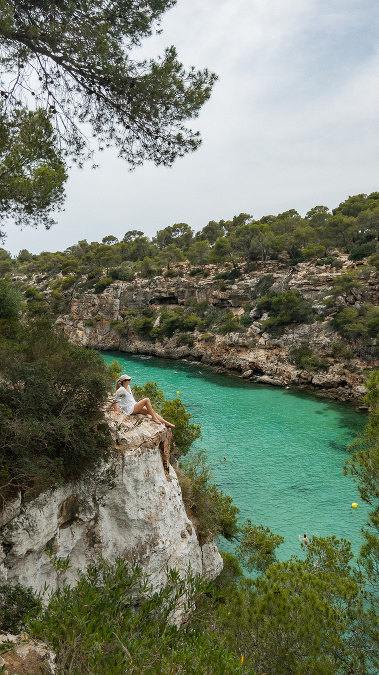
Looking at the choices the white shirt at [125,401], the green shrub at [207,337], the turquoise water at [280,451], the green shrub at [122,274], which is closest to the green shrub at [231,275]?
the green shrub at [207,337]

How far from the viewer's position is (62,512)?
5.30 metres

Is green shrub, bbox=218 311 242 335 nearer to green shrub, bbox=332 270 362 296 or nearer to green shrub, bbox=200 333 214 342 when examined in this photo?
green shrub, bbox=200 333 214 342

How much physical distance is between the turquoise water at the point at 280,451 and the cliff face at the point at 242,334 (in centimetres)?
236

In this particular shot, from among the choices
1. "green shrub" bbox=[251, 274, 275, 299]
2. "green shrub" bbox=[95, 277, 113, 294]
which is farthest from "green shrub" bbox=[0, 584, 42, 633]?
"green shrub" bbox=[95, 277, 113, 294]

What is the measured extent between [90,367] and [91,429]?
3.05 ft

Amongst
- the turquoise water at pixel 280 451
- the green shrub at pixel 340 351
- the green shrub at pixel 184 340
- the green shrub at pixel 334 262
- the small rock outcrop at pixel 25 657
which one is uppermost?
the green shrub at pixel 334 262

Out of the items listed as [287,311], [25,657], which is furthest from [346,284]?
[25,657]

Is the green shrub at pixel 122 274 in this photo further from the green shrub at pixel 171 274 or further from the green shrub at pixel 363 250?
the green shrub at pixel 363 250

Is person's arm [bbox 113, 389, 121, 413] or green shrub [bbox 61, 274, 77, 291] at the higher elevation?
green shrub [bbox 61, 274, 77, 291]

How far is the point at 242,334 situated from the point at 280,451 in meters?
17.6

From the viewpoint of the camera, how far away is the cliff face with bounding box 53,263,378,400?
28191mm

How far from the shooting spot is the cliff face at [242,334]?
2819cm

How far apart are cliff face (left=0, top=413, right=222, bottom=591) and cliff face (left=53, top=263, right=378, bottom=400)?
19.5 m

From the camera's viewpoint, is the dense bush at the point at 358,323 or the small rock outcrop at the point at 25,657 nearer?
the small rock outcrop at the point at 25,657
